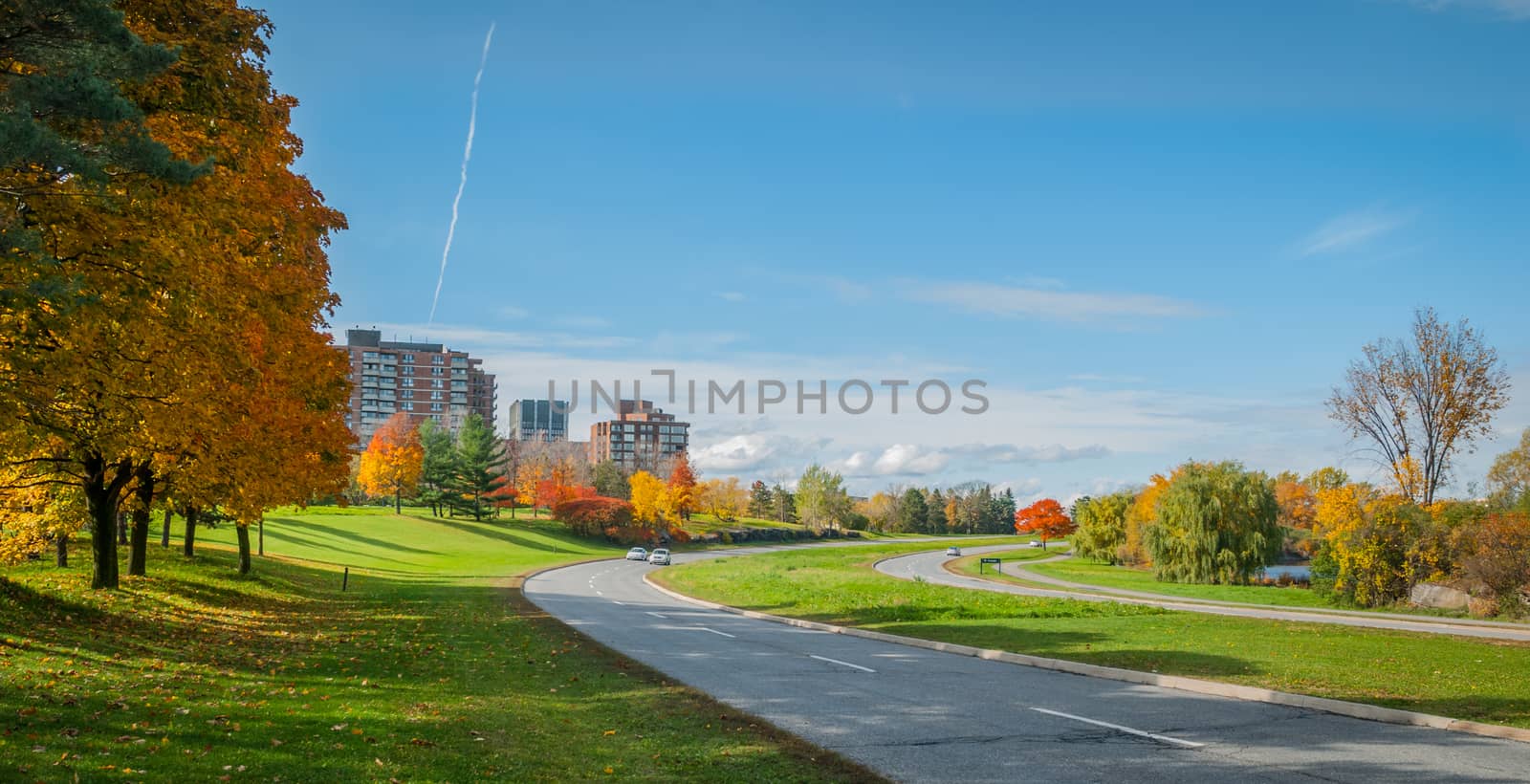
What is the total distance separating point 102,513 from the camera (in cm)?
2136

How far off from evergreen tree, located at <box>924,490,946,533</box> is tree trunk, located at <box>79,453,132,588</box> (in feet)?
510

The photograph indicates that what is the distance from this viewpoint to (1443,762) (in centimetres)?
902

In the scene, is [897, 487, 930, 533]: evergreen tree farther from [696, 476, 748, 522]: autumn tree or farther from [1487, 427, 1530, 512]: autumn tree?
[1487, 427, 1530, 512]: autumn tree

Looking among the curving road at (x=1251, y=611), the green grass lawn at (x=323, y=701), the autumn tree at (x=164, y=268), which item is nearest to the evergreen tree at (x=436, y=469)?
the curving road at (x=1251, y=611)

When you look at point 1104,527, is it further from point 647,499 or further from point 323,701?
point 323,701

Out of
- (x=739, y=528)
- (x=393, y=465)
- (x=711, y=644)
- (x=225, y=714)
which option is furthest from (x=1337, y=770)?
(x=739, y=528)

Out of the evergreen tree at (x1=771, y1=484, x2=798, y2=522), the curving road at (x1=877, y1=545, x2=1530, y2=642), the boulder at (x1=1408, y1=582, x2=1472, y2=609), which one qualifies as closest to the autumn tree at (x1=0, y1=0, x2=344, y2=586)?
the curving road at (x1=877, y1=545, x2=1530, y2=642)

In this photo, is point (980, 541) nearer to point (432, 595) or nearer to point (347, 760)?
point (432, 595)

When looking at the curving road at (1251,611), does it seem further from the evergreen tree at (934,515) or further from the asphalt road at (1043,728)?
the evergreen tree at (934,515)

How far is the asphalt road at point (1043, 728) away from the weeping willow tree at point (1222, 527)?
1633 inches

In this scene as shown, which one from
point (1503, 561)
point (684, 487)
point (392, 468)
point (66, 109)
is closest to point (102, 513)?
point (66, 109)

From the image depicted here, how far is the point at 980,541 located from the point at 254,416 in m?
125

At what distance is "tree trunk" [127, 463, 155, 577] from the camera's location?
23953 millimetres

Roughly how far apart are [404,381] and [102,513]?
172 meters
